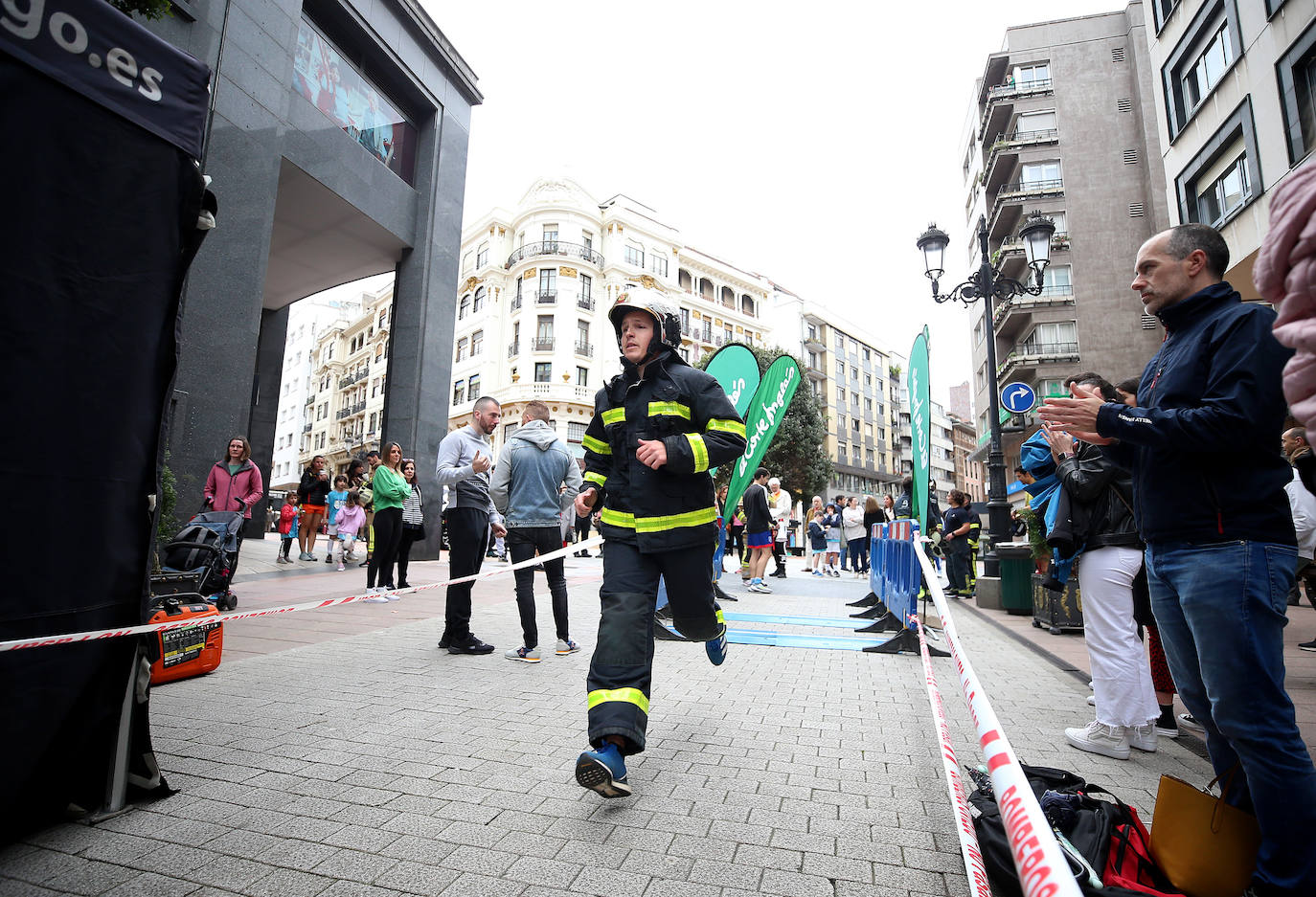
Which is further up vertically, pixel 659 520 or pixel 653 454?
pixel 653 454

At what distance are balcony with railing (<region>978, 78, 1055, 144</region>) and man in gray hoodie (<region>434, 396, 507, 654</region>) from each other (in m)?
39.6

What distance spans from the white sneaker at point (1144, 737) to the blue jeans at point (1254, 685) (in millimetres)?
1382

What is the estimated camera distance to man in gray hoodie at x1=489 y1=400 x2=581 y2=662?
211 inches

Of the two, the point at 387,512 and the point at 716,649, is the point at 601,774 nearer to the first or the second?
the point at 716,649

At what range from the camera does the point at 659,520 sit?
9.63 feet

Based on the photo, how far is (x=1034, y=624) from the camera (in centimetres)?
783

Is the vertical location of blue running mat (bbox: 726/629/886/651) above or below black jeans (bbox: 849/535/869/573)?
below

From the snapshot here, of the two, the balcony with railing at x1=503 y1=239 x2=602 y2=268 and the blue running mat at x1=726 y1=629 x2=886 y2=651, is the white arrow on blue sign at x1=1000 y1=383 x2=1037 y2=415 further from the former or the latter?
the balcony with railing at x1=503 y1=239 x2=602 y2=268

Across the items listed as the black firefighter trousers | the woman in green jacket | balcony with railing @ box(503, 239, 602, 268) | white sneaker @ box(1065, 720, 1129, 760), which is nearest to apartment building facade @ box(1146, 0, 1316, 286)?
white sneaker @ box(1065, 720, 1129, 760)

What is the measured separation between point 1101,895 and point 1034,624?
6985 mm

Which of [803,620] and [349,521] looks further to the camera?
[349,521]

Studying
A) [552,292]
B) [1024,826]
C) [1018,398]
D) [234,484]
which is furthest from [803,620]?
[552,292]

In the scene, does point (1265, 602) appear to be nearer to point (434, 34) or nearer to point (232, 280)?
point (232, 280)

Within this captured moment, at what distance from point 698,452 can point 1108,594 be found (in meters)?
2.42
